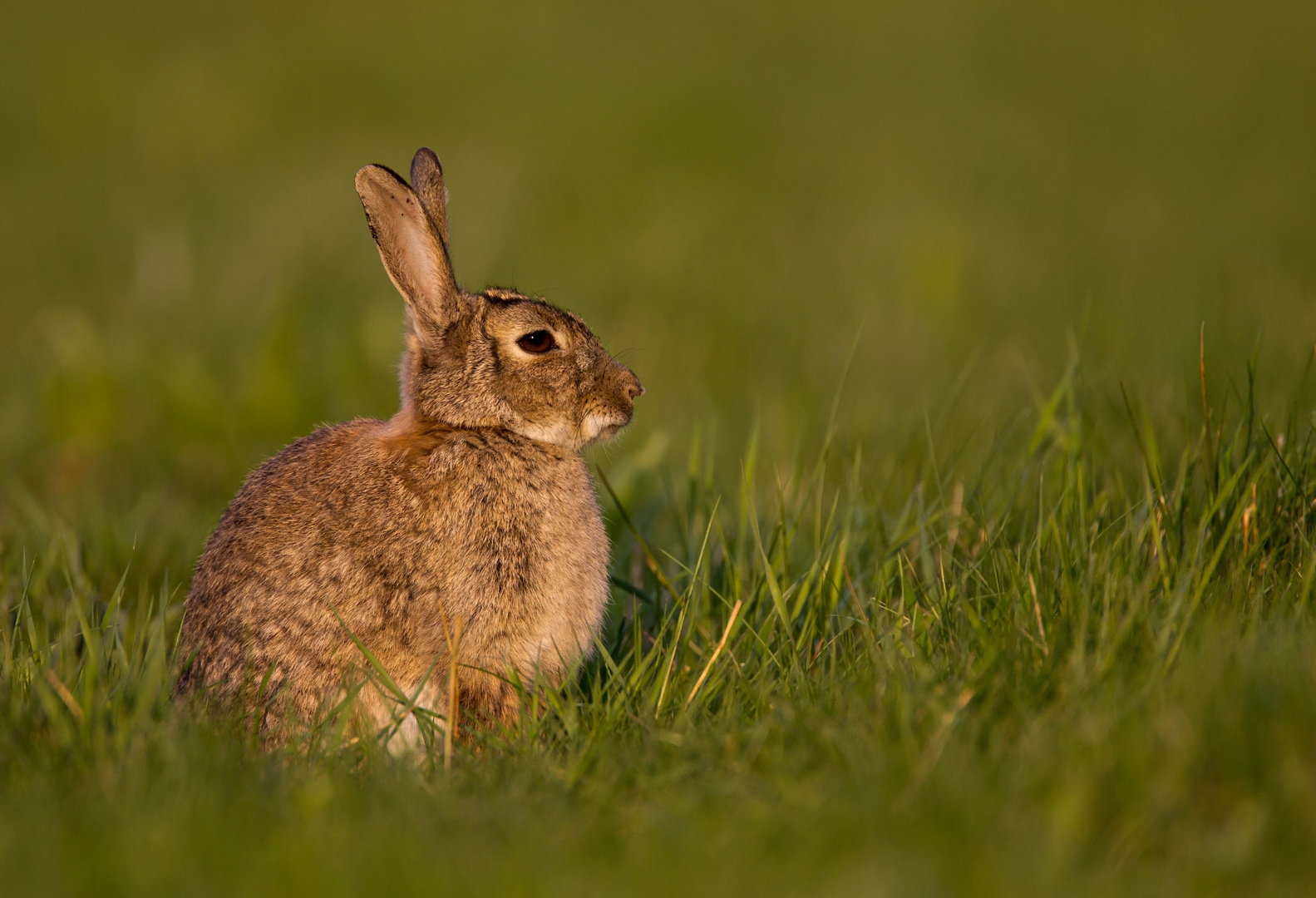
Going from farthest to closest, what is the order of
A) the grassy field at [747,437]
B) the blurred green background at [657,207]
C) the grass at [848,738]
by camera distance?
the blurred green background at [657,207] → the grassy field at [747,437] → the grass at [848,738]

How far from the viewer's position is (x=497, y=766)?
344 cm

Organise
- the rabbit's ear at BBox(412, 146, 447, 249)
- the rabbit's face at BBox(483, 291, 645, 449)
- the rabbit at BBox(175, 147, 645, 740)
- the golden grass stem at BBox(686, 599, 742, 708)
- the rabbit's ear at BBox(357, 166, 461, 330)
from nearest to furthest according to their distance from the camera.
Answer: the golden grass stem at BBox(686, 599, 742, 708), the rabbit at BBox(175, 147, 645, 740), the rabbit's ear at BBox(357, 166, 461, 330), the rabbit's face at BBox(483, 291, 645, 449), the rabbit's ear at BBox(412, 146, 447, 249)

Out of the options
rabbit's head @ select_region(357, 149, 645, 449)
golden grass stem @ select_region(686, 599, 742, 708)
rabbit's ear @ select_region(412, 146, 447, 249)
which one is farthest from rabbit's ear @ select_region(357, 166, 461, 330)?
golden grass stem @ select_region(686, 599, 742, 708)

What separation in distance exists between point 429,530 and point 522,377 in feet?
2.15

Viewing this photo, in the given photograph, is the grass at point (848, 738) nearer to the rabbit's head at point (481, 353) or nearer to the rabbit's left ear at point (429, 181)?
the rabbit's head at point (481, 353)

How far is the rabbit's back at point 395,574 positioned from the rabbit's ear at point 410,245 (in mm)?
484

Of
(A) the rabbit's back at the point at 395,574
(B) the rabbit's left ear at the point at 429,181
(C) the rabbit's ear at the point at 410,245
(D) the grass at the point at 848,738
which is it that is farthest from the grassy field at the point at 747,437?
(B) the rabbit's left ear at the point at 429,181

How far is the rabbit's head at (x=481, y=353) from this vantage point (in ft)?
14.3

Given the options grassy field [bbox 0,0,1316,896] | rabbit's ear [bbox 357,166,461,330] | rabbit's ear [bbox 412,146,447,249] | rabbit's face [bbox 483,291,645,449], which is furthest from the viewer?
rabbit's ear [bbox 412,146,447,249]

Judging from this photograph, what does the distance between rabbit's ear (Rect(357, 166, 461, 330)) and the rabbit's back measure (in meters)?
0.48

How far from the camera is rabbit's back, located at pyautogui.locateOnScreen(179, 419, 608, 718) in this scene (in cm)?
392

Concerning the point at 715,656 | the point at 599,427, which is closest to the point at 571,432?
the point at 599,427

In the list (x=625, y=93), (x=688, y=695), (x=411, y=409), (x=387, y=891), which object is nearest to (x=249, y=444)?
(x=411, y=409)

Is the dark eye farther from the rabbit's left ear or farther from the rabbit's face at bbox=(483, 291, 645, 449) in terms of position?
the rabbit's left ear
